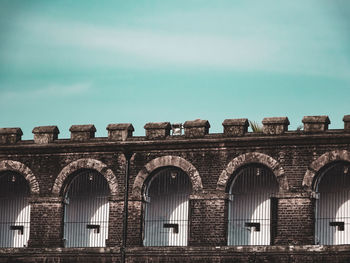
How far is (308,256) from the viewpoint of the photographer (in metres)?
44.8

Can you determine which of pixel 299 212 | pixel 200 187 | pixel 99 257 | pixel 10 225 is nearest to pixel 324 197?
pixel 299 212

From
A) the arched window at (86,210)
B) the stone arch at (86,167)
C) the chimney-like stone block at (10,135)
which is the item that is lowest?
the arched window at (86,210)

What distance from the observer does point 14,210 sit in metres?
50.5

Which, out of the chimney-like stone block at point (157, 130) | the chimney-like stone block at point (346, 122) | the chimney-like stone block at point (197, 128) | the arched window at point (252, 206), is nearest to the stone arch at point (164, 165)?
the chimney-like stone block at point (157, 130)

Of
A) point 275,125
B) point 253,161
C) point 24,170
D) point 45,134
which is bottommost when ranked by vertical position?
point 24,170

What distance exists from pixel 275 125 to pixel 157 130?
4.70 m

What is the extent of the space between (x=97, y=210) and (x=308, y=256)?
359 inches

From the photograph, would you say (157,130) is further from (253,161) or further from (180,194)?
(253,161)

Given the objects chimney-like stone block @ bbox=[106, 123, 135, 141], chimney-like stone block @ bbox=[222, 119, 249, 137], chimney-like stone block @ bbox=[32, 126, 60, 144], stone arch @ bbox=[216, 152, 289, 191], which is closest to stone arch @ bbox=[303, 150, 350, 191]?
stone arch @ bbox=[216, 152, 289, 191]

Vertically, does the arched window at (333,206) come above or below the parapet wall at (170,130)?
below

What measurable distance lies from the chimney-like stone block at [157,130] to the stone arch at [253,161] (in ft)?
9.35

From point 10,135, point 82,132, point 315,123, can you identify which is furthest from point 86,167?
point 315,123

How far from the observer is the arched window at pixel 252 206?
154ft

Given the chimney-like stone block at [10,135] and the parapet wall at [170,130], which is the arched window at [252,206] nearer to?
the parapet wall at [170,130]
